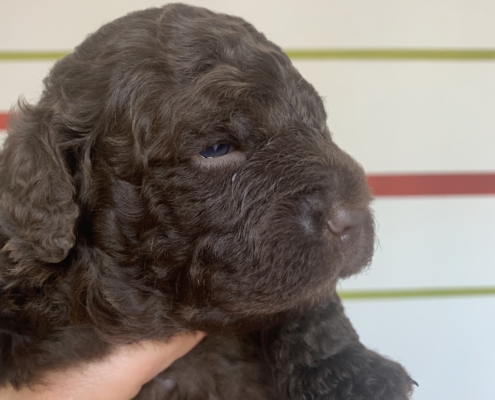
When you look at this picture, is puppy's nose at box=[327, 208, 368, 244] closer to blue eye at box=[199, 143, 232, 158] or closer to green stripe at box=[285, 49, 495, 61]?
blue eye at box=[199, 143, 232, 158]

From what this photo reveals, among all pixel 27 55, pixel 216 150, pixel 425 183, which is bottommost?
pixel 425 183

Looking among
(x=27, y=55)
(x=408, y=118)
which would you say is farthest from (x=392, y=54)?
(x=27, y=55)

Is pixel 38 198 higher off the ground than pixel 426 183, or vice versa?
pixel 38 198

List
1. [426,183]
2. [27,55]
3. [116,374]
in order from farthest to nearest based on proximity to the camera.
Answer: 1. [426,183]
2. [27,55]
3. [116,374]

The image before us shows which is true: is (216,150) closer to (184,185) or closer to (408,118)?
(184,185)

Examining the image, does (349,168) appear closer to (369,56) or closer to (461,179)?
(369,56)

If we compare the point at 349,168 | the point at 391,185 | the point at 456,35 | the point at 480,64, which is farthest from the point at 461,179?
the point at 349,168

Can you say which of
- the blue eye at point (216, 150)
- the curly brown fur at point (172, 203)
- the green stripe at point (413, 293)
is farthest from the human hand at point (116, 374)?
the green stripe at point (413, 293)

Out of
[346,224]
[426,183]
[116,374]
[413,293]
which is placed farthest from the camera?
[413,293]

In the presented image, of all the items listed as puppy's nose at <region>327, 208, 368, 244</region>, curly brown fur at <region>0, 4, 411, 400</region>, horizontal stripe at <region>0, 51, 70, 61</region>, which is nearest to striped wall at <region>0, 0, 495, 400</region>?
horizontal stripe at <region>0, 51, 70, 61</region>
